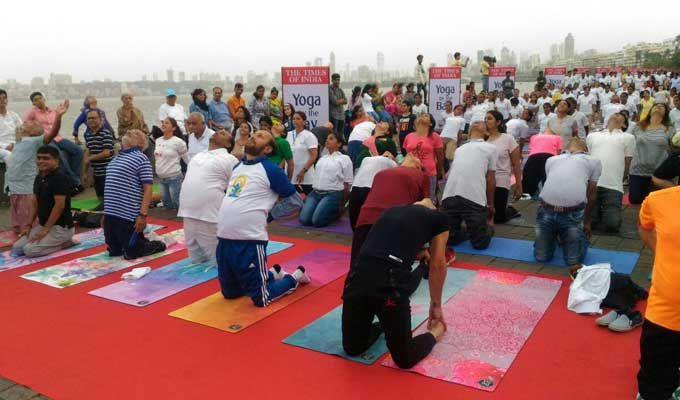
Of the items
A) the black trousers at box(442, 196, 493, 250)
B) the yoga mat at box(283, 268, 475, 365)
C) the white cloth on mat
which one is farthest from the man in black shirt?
the white cloth on mat

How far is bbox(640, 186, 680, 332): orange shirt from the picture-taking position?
2.91 m

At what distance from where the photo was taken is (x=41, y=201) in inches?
263

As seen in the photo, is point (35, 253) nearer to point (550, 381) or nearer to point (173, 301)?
point (173, 301)

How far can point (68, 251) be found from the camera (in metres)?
7.11

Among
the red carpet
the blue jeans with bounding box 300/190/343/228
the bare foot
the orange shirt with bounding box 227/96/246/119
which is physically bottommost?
the red carpet

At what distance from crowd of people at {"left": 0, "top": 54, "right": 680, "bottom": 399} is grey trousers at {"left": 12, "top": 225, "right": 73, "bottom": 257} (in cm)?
2

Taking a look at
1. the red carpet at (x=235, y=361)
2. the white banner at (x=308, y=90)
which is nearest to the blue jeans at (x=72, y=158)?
the white banner at (x=308, y=90)

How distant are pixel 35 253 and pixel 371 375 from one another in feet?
16.3

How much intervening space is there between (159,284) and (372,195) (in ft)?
8.22

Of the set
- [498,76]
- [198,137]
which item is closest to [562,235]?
[198,137]

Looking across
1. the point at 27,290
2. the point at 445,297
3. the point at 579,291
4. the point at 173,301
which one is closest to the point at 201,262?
the point at 173,301

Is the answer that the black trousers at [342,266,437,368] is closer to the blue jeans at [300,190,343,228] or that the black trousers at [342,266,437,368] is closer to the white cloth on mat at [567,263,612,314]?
the white cloth on mat at [567,263,612,314]

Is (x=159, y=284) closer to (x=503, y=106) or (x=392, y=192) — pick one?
(x=392, y=192)

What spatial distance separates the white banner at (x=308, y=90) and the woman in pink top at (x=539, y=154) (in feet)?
11.3
